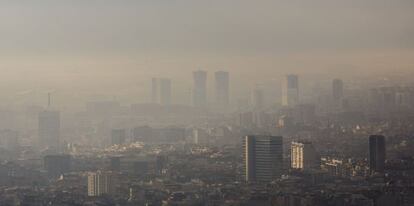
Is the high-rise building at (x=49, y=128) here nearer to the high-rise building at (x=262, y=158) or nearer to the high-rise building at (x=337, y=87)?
the high-rise building at (x=262, y=158)

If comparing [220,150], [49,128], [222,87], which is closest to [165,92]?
[222,87]

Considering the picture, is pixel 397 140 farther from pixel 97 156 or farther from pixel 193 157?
pixel 97 156

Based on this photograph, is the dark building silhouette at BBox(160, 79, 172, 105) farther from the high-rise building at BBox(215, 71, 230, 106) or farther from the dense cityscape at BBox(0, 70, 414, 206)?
the high-rise building at BBox(215, 71, 230, 106)

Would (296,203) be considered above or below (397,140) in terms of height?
below

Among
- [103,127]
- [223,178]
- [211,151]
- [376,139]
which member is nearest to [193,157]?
[211,151]

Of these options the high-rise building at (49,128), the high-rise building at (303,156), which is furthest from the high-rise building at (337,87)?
the high-rise building at (49,128)
